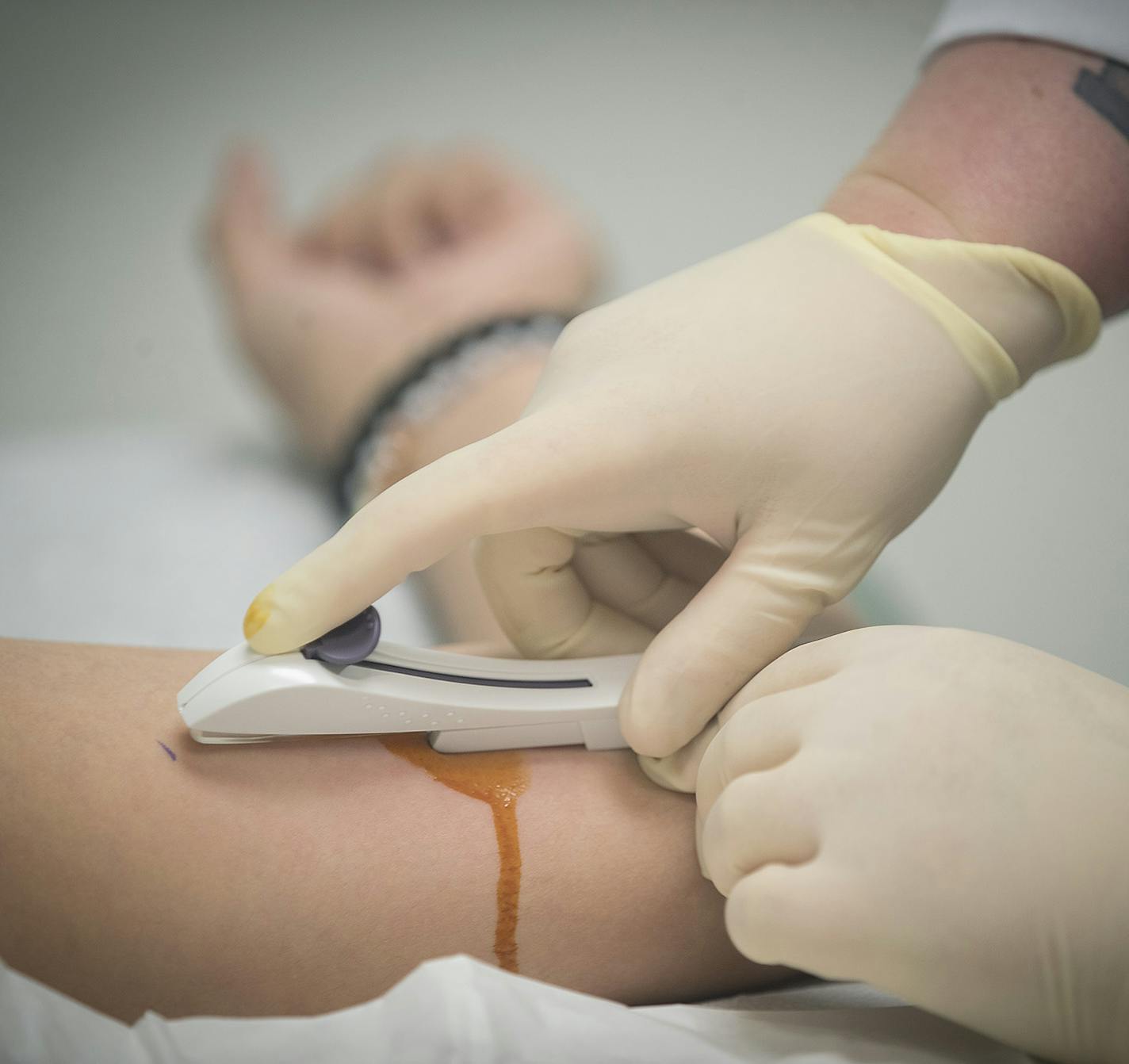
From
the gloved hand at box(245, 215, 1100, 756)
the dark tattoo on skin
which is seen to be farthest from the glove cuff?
the dark tattoo on skin

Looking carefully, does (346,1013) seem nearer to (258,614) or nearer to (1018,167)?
(258,614)

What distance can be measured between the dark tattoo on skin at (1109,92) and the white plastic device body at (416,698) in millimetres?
622

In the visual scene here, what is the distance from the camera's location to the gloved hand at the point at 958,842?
19.7 inches

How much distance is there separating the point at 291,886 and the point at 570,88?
1674mm

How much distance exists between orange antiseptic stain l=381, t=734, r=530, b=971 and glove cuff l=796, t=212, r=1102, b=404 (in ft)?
1.46

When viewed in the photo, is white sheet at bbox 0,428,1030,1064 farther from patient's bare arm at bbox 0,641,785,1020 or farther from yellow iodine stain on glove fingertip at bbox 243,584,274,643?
yellow iodine stain on glove fingertip at bbox 243,584,274,643

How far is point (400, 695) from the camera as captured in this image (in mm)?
667

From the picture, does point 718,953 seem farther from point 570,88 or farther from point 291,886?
point 570,88

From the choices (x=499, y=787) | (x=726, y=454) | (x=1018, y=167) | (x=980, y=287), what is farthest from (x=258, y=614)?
(x=1018, y=167)

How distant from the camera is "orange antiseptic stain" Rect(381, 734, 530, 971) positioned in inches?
26.1

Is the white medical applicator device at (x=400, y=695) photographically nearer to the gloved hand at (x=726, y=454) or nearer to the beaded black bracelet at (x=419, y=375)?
the gloved hand at (x=726, y=454)

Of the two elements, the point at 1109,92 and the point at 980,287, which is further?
the point at 1109,92

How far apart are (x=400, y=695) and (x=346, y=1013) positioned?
19 centimetres

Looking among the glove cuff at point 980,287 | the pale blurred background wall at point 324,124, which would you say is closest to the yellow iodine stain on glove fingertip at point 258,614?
the glove cuff at point 980,287
